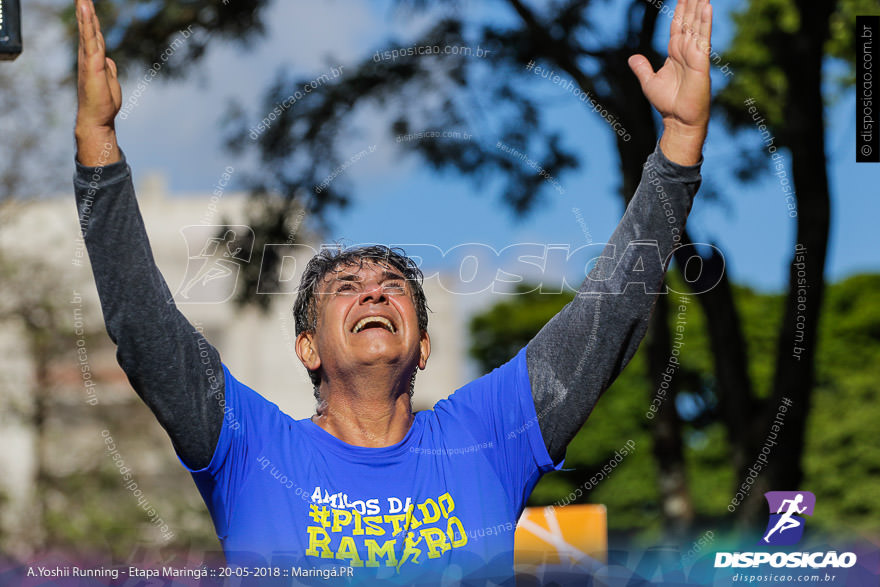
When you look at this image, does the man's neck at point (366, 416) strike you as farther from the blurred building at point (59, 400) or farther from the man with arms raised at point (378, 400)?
the blurred building at point (59, 400)

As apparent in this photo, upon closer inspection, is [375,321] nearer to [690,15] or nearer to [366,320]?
[366,320]

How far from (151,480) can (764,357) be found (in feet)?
36.9

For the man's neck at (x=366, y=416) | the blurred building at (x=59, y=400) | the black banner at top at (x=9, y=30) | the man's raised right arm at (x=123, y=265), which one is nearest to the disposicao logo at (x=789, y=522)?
the man's neck at (x=366, y=416)

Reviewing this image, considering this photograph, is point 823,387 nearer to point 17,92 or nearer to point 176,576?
point 17,92

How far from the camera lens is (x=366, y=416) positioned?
7.52 feet

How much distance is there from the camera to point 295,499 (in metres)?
2.09

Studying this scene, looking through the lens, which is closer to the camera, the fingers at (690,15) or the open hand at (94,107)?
the open hand at (94,107)

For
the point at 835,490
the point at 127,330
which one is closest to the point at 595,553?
the point at 127,330

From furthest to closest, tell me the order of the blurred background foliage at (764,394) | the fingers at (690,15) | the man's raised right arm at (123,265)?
1. the blurred background foliage at (764,394)
2. the fingers at (690,15)
3. the man's raised right arm at (123,265)

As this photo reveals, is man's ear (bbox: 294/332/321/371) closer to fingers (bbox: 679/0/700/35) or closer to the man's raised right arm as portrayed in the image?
the man's raised right arm

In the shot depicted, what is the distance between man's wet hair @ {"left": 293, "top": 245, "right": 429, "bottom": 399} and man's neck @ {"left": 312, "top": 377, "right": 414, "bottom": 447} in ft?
0.65

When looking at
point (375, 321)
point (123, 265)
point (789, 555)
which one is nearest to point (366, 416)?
point (375, 321)

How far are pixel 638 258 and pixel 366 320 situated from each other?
647mm

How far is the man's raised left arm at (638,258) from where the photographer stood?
209cm
